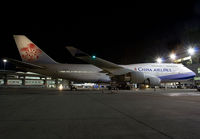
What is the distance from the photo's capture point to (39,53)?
2505 centimetres

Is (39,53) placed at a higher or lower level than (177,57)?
lower

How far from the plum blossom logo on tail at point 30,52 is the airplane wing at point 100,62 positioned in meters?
6.06

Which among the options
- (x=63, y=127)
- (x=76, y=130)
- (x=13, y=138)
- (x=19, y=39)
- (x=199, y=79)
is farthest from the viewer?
(x=199, y=79)

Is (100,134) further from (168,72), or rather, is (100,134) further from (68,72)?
(168,72)

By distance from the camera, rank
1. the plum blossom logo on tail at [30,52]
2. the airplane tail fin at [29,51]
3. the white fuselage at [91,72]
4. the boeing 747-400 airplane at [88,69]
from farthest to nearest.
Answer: the white fuselage at [91,72]
the plum blossom logo on tail at [30,52]
the airplane tail fin at [29,51]
the boeing 747-400 airplane at [88,69]

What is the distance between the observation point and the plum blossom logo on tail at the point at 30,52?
2452 centimetres

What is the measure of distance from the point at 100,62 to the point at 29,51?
1121 centimetres

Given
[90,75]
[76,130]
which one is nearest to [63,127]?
[76,130]

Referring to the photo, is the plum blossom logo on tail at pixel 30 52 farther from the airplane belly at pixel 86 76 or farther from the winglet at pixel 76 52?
the winglet at pixel 76 52

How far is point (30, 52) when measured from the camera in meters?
24.6

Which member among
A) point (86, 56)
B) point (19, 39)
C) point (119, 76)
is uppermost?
point (19, 39)

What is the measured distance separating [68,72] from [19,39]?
8.60 meters

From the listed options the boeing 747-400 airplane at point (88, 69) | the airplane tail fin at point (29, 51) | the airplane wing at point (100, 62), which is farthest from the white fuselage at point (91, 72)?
the airplane wing at point (100, 62)

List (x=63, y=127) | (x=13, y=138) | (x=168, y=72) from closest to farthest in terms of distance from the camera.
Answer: (x=13, y=138), (x=63, y=127), (x=168, y=72)
